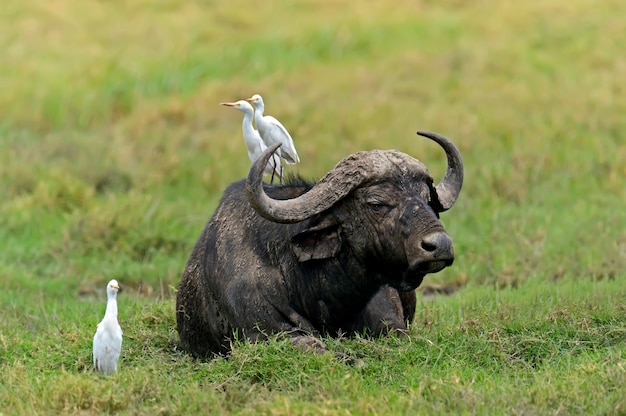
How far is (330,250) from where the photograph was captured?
6828 mm

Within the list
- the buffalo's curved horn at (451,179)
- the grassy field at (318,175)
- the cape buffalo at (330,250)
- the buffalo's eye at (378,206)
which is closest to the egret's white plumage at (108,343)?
the grassy field at (318,175)

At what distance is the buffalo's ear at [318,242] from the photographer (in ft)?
22.4

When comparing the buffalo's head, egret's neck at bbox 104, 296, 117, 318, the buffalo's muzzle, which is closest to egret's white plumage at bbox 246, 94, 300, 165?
the buffalo's head

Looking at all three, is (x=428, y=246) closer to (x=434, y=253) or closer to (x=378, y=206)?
(x=434, y=253)

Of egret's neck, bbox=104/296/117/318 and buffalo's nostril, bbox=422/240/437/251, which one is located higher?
buffalo's nostril, bbox=422/240/437/251

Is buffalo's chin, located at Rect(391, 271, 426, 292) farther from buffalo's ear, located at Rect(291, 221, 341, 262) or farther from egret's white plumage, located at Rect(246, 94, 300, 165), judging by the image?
egret's white plumage, located at Rect(246, 94, 300, 165)

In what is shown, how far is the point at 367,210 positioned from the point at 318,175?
710 centimetres

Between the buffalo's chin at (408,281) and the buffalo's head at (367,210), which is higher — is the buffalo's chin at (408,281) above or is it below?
below

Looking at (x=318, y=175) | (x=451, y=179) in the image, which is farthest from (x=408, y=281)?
(x=318, y=175)

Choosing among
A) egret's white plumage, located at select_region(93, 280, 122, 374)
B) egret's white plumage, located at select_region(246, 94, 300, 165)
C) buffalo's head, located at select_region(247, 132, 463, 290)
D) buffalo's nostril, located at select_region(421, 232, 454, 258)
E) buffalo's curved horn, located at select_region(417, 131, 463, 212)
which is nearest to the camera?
buffalo's nostril, located at select_region(421, 232, 454, 258)

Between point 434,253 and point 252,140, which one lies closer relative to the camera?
point 434,253

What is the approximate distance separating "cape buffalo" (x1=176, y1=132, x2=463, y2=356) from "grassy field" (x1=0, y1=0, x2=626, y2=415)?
270mm

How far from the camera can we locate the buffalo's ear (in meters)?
6.82

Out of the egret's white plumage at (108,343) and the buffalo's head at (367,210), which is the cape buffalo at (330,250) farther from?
the egret's white plumage at (108,343)
